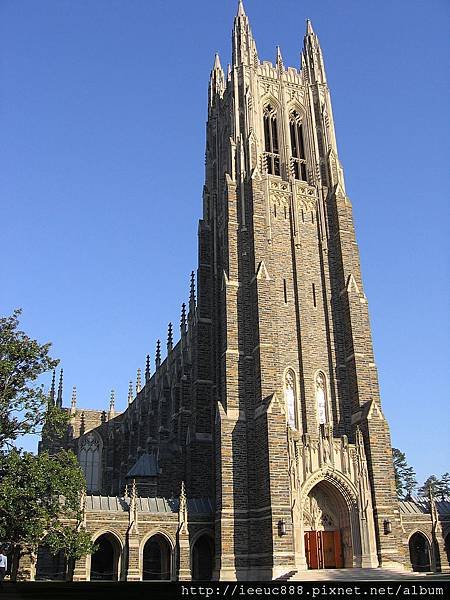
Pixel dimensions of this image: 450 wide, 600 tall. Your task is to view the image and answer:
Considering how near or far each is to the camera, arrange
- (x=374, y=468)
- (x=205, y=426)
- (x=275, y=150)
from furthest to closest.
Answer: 1. (x=275, y=150)
2. (x=205, y=426)
3. (x=374, y=468)

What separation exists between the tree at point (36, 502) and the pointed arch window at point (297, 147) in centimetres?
2883

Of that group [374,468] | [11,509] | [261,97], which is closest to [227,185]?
[261,97]

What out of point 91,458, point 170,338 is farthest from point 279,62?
point 91,458

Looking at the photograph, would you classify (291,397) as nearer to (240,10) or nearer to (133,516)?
(133,516)

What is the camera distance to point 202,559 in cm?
3853

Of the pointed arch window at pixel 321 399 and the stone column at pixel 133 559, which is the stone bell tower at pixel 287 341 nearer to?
the pointed arch window at pixel 321 399

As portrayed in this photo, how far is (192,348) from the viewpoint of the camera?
47312mm

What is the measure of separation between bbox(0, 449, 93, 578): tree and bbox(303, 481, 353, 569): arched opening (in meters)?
14.3

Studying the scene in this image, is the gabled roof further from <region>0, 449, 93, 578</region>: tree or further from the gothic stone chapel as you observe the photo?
<region>0, 449, 93, 578</region>: tree

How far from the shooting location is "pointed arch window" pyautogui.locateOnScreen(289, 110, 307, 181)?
46.8 metres

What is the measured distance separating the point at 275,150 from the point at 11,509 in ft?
107

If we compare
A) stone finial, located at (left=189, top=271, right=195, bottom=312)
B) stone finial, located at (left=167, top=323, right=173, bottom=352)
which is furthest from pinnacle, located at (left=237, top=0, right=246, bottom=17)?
stone finial, located at (left=167, top=323, right=173, bottom=352)

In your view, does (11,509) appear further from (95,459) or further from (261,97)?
(95,459)

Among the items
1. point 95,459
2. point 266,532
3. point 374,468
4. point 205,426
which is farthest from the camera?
point 95,459
